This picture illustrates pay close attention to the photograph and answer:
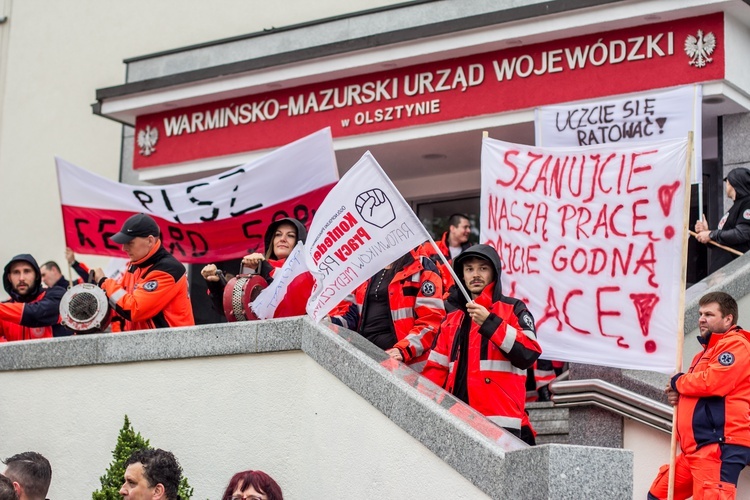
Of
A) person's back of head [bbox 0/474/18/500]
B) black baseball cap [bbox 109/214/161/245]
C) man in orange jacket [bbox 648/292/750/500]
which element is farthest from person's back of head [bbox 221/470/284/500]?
black baseball cap [bbox 109/214/161/245]

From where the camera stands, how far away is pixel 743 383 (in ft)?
24.4

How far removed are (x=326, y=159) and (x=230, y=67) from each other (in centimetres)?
448

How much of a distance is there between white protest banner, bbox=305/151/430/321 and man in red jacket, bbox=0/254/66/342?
2891 millimetres

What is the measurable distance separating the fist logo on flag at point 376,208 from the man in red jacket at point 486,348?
49 cm

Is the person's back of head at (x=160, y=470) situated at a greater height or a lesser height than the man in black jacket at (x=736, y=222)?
lesser

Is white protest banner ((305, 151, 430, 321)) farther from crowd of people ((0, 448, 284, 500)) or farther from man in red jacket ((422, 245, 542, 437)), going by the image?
crowd of people ((0, 448, 284, 500))

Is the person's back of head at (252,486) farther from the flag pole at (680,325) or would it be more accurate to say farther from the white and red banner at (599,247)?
the white and red banner at (599,247)

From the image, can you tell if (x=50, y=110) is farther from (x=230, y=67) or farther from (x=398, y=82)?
(x=398, y=82)

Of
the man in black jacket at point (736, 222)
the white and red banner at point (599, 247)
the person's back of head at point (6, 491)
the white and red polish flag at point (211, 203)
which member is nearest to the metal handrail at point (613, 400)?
the white and red banner at point (599, 247)

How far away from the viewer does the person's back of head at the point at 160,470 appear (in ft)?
21.3

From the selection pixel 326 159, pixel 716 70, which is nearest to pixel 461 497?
pixel 326 159

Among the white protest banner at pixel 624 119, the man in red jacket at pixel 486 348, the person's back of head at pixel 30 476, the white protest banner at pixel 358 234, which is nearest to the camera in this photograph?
the person's back of head at pixel 30 476

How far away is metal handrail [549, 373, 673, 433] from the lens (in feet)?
26.1

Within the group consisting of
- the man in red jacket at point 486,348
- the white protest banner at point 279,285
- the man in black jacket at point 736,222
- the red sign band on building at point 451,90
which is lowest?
the man in red jacket at point 486,348
